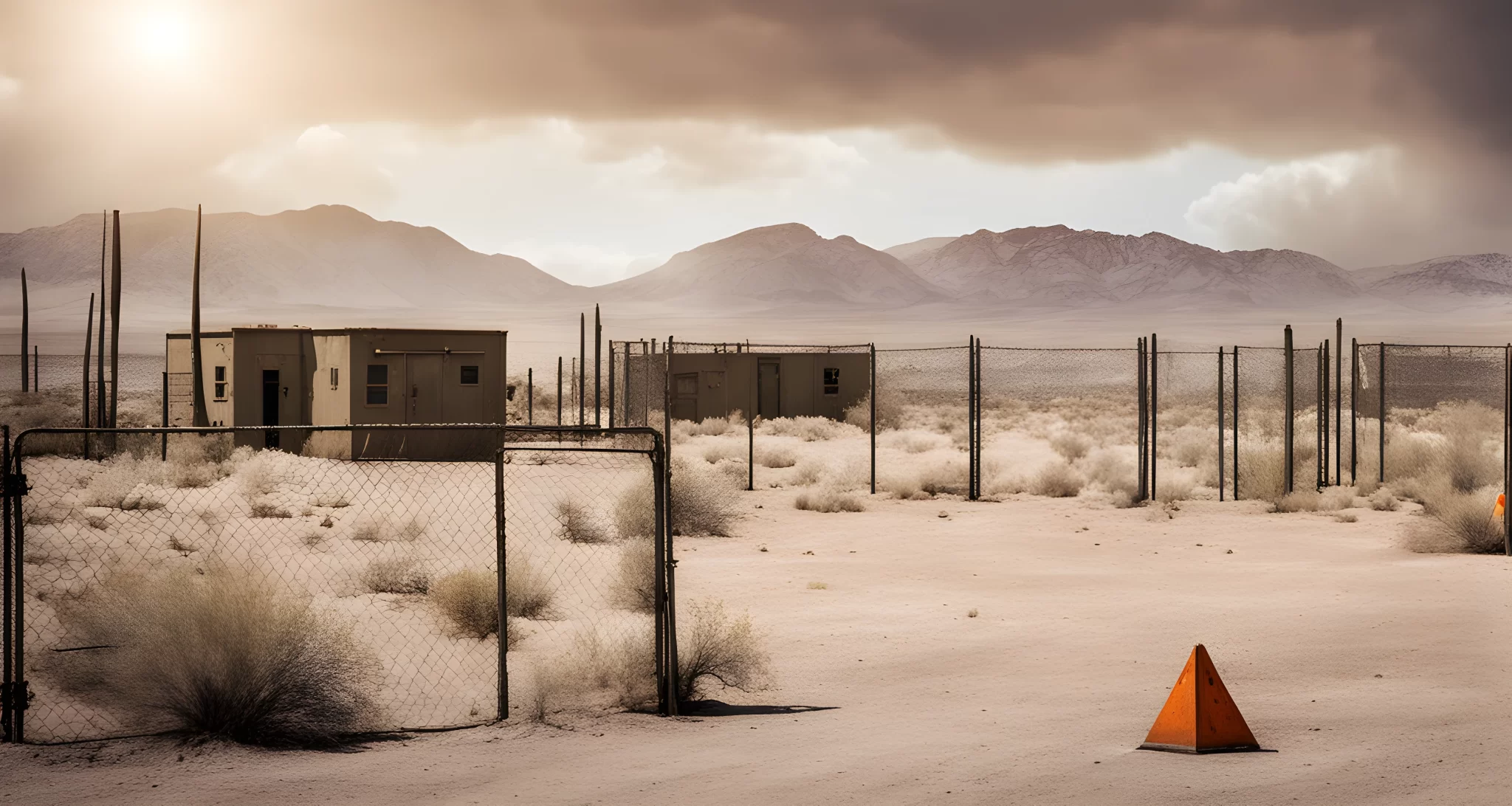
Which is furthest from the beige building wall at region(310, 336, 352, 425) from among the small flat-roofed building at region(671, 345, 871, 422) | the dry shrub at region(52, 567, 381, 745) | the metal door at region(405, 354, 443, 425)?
the dry shrub at region(52, 567, 381, 745)

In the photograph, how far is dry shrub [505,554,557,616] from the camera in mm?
11961

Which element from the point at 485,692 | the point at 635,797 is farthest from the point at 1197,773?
the point at 485,692

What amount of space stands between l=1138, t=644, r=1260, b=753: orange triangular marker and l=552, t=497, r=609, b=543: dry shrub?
10703 millimetres

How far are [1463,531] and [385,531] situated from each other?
44.9ft

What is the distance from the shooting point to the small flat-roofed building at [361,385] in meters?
28.0

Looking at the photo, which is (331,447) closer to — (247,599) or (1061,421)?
(247,599)

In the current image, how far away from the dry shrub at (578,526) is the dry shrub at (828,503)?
407 cm

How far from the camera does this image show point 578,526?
17469 mm

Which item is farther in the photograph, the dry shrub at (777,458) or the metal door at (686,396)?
the metal door at (686,396)

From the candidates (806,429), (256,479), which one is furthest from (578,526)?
(806,429)

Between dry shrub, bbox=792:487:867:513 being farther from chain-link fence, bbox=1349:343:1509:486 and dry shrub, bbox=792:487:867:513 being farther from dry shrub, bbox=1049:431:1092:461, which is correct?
dry shrub, bbox=1049:431:1092:461

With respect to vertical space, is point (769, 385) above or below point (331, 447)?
above

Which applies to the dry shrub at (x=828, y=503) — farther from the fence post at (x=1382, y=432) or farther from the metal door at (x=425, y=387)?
the metal door at (x=425, y=387)

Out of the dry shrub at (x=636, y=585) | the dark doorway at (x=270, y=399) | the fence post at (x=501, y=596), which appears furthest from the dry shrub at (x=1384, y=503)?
the dark doorway at (x=270, y=399)
